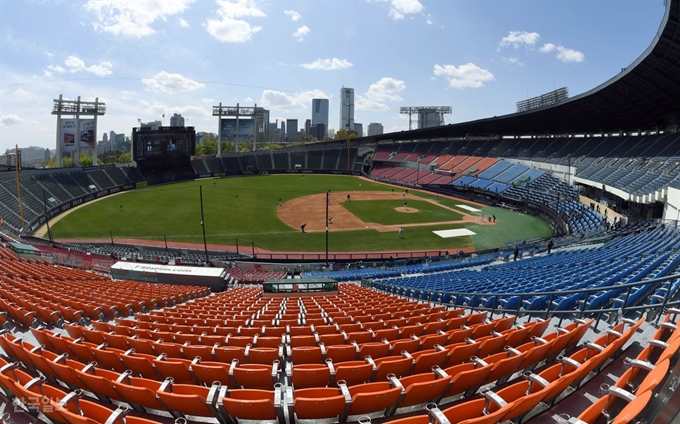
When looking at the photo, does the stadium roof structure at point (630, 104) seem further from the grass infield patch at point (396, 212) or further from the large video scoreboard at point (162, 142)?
the large video scoreboard at point (162, 142)

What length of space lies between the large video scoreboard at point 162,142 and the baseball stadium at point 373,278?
0.50 metres

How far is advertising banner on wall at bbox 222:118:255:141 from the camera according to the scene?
321 feet

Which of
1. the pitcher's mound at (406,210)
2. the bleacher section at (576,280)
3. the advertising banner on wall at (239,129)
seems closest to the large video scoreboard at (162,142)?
the advertising banner on wall at (239,129)

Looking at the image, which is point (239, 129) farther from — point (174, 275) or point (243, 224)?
point (174, 275)

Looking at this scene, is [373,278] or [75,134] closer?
[373,278]

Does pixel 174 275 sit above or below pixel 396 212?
below

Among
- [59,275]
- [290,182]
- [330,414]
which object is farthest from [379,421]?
[290,182]

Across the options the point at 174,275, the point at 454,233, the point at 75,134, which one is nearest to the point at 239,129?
the point at 75,134

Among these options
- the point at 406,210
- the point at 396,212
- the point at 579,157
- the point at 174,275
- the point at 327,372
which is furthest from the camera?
the point at 579,157

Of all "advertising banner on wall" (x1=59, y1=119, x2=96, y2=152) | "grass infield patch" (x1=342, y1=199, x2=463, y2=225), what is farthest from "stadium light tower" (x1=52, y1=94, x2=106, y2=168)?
"grass infield patch" (x1=342, y1=199, x2=463, y2=225)

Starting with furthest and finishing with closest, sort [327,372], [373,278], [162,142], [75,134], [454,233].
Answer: [162,142], [75,134], [454,233], [373,278], [327,372]

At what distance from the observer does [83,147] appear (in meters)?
67.9

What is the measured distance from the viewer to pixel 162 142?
244ft

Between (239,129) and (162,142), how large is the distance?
26824 mm
